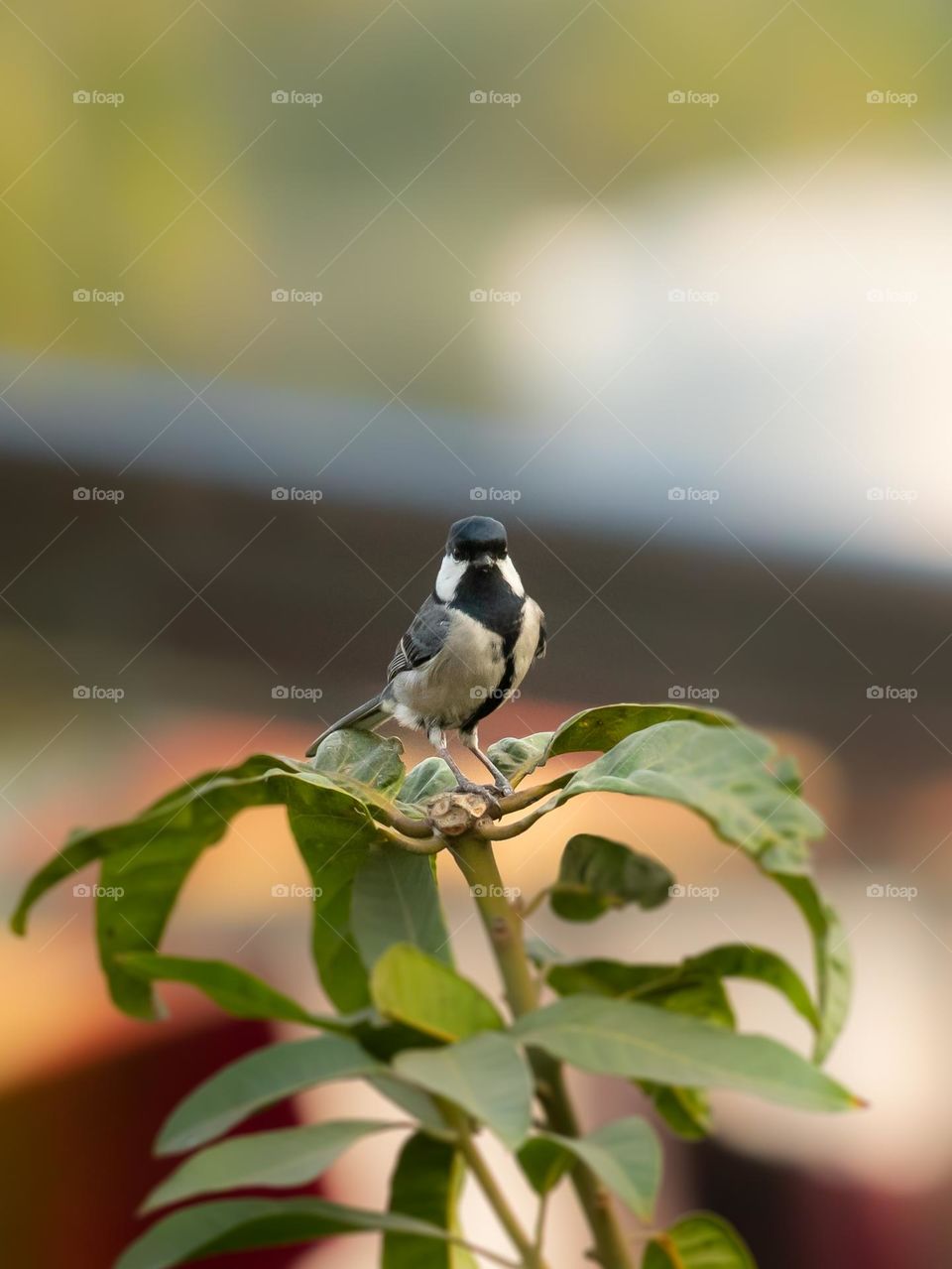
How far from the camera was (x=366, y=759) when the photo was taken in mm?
740

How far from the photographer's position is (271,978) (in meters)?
1.74

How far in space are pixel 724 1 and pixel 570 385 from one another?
780 millimetres

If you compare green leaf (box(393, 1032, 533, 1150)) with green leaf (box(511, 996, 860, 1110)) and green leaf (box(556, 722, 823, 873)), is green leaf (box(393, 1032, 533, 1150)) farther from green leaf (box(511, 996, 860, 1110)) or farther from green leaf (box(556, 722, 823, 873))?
green leaf (box(556, 722, 823, 873))

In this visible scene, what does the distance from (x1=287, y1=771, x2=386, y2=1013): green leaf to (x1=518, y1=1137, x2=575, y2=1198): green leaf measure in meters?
0.16

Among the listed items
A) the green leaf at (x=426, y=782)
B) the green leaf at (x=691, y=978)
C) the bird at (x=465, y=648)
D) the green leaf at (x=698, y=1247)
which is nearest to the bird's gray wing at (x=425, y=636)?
the bird at (x=465, y=648)

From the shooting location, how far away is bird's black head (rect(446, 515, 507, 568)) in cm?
102

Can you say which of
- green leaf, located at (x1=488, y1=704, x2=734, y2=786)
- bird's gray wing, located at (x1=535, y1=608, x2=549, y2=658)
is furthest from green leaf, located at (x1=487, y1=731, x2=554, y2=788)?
bird's gray wing, located at (x1=535, y1=608, x2=549, y2=658)

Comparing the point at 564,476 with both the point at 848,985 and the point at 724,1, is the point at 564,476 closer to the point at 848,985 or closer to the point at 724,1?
the point at 724,1

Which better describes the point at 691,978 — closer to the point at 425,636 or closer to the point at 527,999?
the point at 527,999

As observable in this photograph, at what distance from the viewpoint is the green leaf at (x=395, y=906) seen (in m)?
0.64

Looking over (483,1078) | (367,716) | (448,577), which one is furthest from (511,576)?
(483,1078)

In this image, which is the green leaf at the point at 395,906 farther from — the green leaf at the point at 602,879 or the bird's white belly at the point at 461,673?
the bird's white belly at the point at 461,673

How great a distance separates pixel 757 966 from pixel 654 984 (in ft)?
0.18

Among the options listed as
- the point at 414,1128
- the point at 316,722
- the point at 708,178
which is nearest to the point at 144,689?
the point at 316,722
